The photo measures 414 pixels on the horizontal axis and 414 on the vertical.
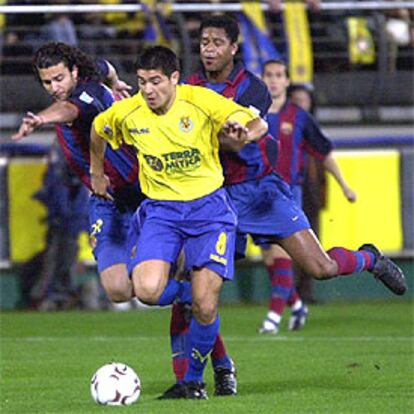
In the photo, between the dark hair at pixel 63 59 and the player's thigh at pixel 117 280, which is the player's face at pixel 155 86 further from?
the player's thigh at pixel 117 280

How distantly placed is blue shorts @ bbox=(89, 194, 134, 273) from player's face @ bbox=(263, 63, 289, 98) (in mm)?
3615

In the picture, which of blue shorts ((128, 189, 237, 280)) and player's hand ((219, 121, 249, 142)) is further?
blue shorts ((128, 189, 237, 280))

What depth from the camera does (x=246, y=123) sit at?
880 cm

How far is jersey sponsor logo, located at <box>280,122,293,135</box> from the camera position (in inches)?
541

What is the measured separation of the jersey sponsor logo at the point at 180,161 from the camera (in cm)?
886

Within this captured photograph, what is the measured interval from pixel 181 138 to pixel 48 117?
0.79 metres

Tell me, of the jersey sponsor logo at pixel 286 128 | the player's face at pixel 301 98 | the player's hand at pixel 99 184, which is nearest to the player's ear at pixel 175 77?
the player's hand at pixel 99 184

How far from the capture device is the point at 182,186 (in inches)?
350

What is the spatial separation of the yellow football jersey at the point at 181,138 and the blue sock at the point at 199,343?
2.42 ft

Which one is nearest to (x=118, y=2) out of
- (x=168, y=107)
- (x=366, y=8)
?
(x=366, y=8)

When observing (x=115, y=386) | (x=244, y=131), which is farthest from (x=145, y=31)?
(x=115, y=386)

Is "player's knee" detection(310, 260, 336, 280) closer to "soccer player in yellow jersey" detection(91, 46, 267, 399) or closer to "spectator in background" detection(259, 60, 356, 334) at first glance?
"soccer player in yellow jersey" detection(91, 46, 267, 399)

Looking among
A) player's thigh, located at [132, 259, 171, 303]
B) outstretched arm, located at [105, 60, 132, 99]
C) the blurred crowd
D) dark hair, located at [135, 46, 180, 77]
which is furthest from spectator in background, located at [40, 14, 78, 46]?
player's thigh, located at [132, 259, 171, 303]

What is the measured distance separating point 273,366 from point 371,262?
3.26 feet
